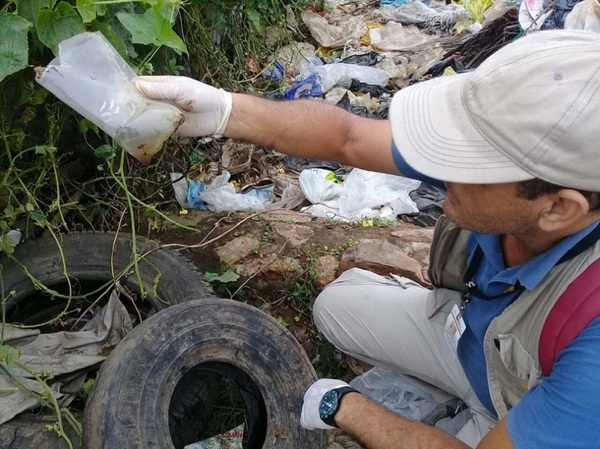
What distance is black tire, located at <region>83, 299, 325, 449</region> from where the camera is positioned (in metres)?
2.12

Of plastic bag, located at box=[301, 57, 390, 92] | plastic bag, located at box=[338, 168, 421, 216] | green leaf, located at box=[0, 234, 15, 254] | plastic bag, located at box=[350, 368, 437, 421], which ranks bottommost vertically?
plastic bag, located at box=[350, 368, 437, 421]

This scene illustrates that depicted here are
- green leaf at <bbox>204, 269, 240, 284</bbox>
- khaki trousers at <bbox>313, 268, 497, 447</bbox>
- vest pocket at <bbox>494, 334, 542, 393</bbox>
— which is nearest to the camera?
vest pocket at <bbox>494, 334, 542, 393</bbox>

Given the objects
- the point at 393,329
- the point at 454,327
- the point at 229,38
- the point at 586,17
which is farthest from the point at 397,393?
the point at 586,17

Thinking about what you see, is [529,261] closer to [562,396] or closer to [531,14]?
[562,396]

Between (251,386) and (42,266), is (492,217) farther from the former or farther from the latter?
(42,266)

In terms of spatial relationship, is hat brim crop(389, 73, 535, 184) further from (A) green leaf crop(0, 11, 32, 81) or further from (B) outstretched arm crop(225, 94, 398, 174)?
(A) green leaf crop(0, 11, 32, 81)

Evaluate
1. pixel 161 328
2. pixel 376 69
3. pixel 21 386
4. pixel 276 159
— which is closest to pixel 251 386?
pixel 161 328

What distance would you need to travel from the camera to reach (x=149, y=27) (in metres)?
2.10

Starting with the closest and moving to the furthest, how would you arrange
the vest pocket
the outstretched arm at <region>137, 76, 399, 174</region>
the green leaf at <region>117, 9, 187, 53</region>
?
the vest pocket
the green leaf at <region>117, 9, 187, 53</region>
the outstretched arm at <region>137, 76, 399, 174</region>

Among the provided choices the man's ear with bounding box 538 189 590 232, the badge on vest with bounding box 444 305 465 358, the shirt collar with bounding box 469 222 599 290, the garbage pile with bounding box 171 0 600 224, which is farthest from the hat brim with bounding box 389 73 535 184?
the garbage pile with bounding box 171 0 600 224

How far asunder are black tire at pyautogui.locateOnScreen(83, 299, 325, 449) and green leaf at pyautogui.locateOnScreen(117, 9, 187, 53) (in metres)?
0.92

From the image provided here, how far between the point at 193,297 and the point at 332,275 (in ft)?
2.40

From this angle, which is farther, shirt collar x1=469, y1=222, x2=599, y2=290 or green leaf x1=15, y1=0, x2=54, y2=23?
green leaf x1=15, y1=0, x2=54, y2=23

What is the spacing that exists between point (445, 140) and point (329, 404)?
3.05ft
